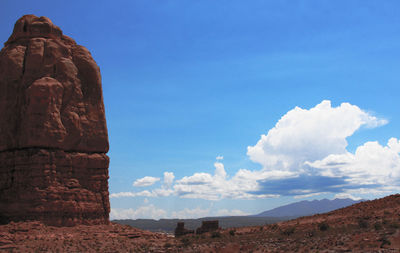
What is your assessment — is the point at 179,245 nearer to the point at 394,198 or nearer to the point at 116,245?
the point at 116,245

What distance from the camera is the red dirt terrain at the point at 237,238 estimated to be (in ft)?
82.3

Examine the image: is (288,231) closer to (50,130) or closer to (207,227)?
(207,227)

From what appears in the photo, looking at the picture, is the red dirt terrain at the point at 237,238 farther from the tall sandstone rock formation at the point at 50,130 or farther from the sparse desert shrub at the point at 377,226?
the tall sandstone rock formation at the point at 50,130

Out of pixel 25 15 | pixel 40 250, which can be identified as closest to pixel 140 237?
pixel 40 250

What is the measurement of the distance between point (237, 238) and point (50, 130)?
53.4 feet

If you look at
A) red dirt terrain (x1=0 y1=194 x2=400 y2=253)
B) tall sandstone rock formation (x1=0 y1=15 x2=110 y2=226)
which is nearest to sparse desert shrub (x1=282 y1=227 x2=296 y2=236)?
red dirt terrain (x1=0 y1=194 x2=400 y2=253)

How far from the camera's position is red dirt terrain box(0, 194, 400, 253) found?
25078mm

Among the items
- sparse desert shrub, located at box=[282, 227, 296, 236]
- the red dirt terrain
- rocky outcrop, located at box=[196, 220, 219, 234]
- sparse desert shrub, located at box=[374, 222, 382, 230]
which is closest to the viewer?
the red dirt terrain

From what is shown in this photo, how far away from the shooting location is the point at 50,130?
3222cm

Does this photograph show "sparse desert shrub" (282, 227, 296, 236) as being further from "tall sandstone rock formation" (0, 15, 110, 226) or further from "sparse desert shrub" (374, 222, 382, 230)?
"tall sandstone rock formation" (0, 15, 110, 226)

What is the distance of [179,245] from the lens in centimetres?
3022

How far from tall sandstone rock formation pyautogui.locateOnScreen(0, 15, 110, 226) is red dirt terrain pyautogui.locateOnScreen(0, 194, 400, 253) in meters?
1.78

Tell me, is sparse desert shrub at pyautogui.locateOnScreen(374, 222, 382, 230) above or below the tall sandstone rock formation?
below

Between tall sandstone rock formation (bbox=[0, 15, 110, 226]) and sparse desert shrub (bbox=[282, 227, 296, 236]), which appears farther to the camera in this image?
tall sandstone rock formation (bbox=[0, 15, 110, 226])
